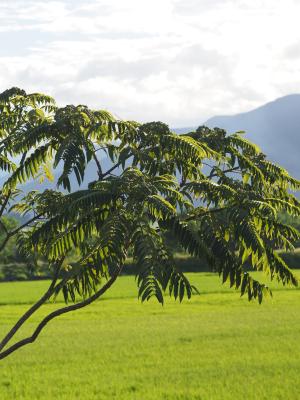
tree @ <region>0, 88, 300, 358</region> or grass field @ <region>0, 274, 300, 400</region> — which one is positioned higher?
tree @ <region>0, 88, 300, 358</region>

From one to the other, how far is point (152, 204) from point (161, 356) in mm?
19099

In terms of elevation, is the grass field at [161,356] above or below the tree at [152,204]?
below

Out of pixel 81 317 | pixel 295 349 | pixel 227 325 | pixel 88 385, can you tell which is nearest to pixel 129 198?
pixel 88 385

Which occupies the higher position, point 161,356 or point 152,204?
point 152,204

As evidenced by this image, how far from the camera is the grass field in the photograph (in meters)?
18.9

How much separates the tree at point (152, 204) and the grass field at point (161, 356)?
1059 cm

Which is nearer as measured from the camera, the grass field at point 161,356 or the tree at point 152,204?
the tree at point 152,204

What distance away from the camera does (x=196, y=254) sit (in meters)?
6.81

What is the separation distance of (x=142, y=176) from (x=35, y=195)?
397cm

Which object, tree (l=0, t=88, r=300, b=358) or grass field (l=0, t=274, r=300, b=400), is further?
grass field (l=0, t=274, r=300, b=400)

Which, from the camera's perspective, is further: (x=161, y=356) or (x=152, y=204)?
(x=161, y=356)

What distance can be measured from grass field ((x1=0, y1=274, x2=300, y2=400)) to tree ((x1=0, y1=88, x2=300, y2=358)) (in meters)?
10.6

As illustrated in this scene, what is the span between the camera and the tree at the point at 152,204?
627 cm

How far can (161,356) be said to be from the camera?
2453 cm
